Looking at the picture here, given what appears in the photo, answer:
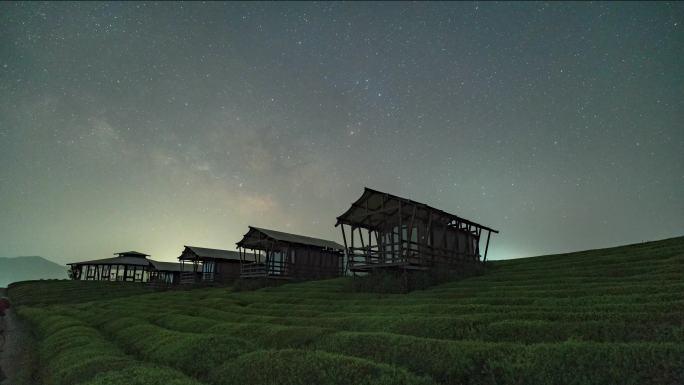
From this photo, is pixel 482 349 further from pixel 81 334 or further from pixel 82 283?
pixel 82 283

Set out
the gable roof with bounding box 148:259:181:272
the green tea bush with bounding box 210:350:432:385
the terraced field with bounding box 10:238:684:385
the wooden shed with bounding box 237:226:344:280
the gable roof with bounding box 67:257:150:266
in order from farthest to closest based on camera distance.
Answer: the gable roof with bounding box 67:257:150:266 < the gable roof with bounding box 148:259:181:272 < the wooden shed with bounding box 237:226:344:280 < the green tea bush with bounding box 210:350:432:385 < the terraced field with bounding box 10:238:684:385

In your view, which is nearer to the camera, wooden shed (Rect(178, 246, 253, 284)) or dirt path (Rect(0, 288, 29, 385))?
dirt path (Rect(0, 288, 29, 385))

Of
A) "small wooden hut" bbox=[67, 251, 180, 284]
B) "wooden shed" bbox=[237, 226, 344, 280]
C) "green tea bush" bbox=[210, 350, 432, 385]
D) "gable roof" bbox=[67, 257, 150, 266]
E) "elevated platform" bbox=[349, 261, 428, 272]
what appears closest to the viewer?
"green tea bush" bbox=[210, 350, 432, 385]

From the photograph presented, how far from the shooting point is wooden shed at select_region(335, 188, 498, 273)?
1318 inches

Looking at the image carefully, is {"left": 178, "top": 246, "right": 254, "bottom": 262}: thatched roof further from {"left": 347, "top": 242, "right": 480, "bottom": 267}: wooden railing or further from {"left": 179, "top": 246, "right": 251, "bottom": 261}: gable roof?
{"left": 347, "top": 242, "right": 480, "bottom": 267}: wooden railing

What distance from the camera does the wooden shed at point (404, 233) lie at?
3347cm

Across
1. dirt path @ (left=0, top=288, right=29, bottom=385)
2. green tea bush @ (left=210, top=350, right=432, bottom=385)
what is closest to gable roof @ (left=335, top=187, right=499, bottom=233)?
green tea bush @ (left=210, top=350, right=432, bottom=385)

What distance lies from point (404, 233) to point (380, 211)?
4.52m

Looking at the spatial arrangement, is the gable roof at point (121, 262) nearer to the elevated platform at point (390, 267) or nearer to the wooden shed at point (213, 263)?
the wooden shed at point (213, 263)

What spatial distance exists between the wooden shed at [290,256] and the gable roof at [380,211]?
13704mm

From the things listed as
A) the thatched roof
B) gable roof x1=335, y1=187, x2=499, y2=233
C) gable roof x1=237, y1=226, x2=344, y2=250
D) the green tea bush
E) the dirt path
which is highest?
gable roof x1=335, y1=187, x2=499, y2=233

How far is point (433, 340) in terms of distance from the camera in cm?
1395

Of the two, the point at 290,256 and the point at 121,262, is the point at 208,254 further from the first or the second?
the point at 121,262

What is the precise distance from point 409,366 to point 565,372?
444 cm
